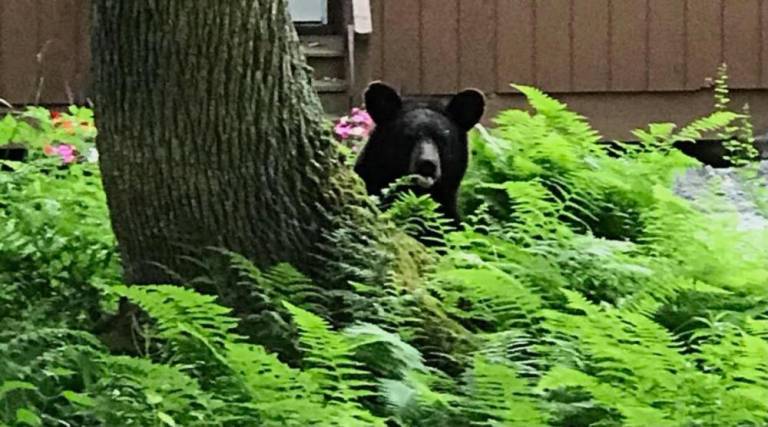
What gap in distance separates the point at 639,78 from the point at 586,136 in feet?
16.8

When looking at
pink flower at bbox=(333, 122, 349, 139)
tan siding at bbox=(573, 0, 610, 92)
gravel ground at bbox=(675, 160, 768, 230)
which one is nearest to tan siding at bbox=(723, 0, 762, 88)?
tan siding at bbox=(573, 0, 610, 92)

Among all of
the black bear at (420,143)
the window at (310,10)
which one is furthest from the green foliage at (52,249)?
the window at (310,10)

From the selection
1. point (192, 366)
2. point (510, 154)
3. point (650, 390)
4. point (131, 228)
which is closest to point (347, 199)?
point (131, 228)

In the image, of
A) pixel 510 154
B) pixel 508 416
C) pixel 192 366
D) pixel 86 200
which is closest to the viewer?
pixel 508 416

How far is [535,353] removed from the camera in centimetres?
459

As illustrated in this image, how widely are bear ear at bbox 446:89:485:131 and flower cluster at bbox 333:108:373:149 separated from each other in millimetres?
1102

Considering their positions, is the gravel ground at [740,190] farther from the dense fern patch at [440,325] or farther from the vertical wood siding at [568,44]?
the vertical wood siding at [568,44]

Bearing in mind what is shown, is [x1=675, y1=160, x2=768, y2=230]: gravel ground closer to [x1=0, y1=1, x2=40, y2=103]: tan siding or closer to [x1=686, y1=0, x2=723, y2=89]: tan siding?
[x1=686, y1=0, x2=723, y2=89]: tan siding

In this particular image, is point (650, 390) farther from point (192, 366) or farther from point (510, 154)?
point (510, 154)

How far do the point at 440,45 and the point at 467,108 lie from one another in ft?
16.6

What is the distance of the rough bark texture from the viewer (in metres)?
4.75

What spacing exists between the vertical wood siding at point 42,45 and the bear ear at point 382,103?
5.17m

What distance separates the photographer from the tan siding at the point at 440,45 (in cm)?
1198

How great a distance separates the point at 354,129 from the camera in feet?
26.9
